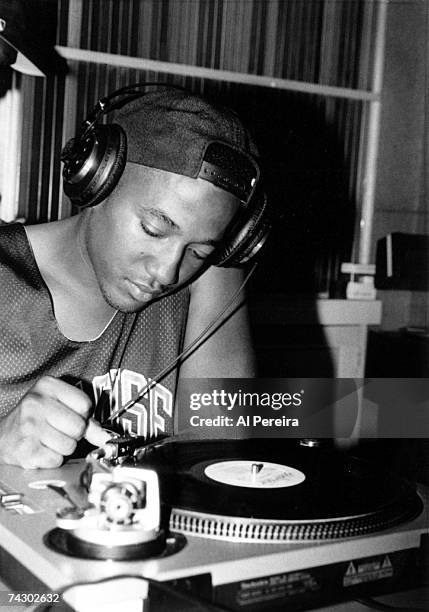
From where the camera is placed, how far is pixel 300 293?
2373 millimetres

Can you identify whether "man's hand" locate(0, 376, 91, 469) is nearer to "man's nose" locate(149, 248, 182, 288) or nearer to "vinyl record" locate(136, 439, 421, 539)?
"vinyl record" locate(136, 439, 421, 539)

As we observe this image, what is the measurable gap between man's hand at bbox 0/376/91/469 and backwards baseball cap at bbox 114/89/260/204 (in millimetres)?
444

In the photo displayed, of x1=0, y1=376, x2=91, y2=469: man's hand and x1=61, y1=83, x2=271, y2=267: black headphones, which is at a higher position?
x1=61, y1=83, x2=271, y2=267: black headphones

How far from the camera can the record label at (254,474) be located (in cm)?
78

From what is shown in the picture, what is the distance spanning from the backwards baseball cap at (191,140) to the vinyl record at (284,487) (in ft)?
1.32

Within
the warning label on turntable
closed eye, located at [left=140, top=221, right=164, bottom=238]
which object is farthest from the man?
the warning label on turntable

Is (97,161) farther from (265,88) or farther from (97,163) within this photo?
(265,88)

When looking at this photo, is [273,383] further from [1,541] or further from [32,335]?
[1,541]

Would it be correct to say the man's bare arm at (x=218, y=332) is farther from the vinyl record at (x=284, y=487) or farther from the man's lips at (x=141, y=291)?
the vinyl record at (x=284, y=487)

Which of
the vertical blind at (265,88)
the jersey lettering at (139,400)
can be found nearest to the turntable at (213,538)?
the jersey lettering at (139,400)

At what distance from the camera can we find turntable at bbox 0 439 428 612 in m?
0.58

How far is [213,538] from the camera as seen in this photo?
645 millimetres

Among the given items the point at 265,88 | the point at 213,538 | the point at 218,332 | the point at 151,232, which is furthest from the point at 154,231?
the point at 265,88

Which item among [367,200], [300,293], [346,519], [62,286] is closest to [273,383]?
[300,293]
